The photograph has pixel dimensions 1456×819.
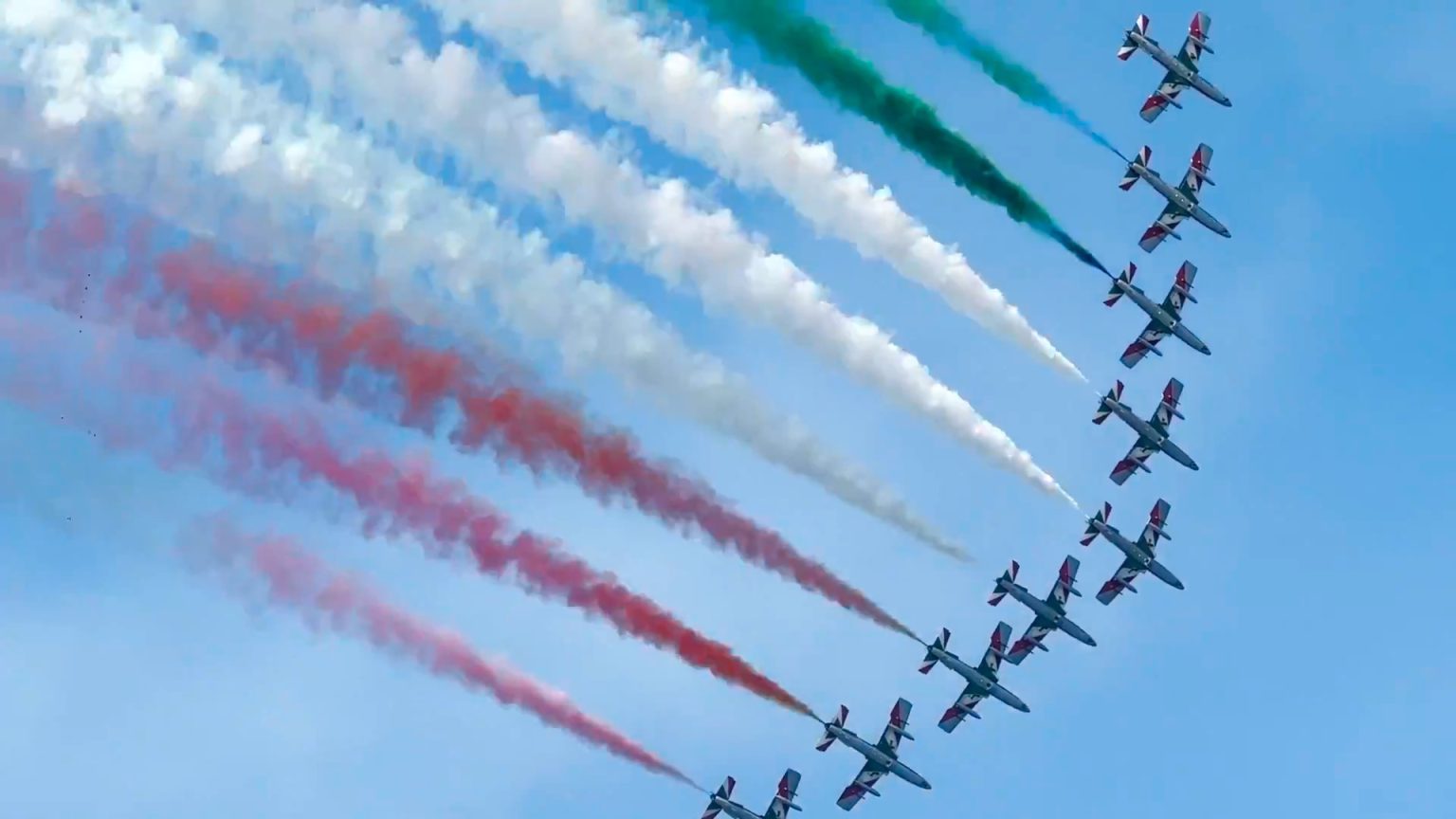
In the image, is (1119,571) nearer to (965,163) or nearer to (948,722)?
(948,722)

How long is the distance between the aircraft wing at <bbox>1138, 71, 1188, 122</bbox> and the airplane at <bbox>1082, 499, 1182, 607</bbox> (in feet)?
36.3

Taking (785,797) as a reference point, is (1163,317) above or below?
above

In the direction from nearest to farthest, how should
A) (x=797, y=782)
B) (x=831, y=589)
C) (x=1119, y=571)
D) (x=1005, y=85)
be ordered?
(x=1005, y=85), (x=831, y=589), (x=797, y=782), (x=1119, y=571)

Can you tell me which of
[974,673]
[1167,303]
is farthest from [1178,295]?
[974,673]

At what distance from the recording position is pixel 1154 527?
62.8m

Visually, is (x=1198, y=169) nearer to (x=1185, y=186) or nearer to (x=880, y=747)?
(x=1185, y=186)

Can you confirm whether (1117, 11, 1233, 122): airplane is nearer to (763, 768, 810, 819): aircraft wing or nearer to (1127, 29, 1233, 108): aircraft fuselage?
(1127, 29, 1233, 108): aircraft fuselage

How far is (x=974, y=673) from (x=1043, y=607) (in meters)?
2.52

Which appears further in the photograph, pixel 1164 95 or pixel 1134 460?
pixel 1134 460

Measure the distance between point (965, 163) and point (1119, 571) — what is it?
19322mm

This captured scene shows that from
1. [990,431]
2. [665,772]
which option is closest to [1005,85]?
[990,431]

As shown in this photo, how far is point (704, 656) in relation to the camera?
49.5 meters

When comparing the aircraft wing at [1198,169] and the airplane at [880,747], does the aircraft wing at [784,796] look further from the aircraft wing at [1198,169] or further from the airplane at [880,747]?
the aircraft wing at [1198,169]

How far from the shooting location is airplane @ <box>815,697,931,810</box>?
5916cm
